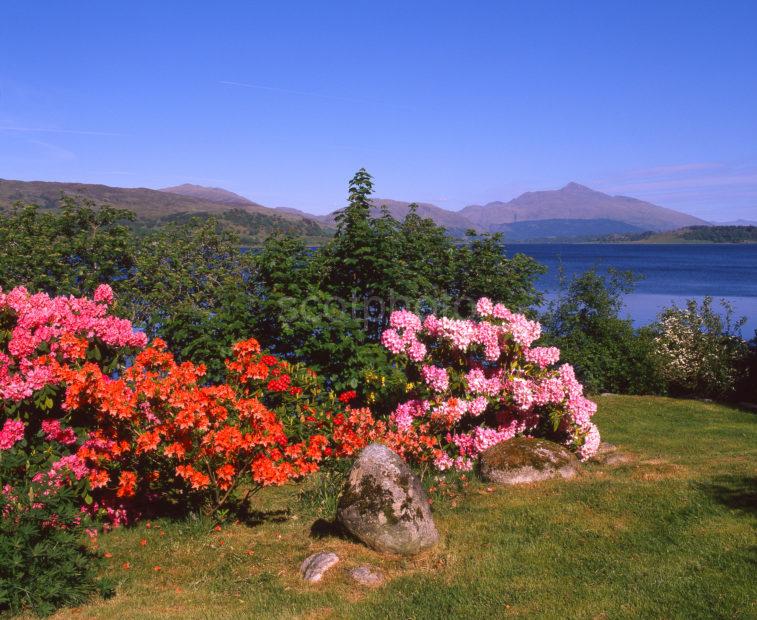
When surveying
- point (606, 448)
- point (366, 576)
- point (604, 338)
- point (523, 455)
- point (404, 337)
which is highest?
point (404, 337)

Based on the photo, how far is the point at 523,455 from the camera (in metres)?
10.4

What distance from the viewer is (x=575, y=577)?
659 centimetres

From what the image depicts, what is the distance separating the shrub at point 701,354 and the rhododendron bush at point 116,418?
57.7ft

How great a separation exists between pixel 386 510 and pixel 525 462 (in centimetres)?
390

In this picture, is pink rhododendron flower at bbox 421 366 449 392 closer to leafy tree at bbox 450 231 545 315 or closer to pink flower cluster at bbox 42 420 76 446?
leafy tree at bbox 450 231 545 315

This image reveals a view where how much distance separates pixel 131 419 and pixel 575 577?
5.72 meters

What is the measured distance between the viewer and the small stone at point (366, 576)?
6668 millimetres

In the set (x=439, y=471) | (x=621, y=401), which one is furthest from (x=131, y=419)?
(x=621, y=401)

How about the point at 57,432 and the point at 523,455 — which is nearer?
the point at 57,432

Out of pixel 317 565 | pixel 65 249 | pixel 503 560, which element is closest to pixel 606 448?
pixel 503 560

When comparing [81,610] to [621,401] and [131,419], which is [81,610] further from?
[621,401]

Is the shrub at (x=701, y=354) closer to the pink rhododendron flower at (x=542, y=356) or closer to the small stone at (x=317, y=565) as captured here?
the pink rhododendron flower at (x=542, y=356)

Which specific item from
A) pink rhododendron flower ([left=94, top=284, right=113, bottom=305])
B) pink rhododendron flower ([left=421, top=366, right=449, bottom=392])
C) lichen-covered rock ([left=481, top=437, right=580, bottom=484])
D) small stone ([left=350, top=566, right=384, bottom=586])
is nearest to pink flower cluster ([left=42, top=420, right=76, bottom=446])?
pink rhododendron flower ([left=94, top=284, right=113, bottom=305])

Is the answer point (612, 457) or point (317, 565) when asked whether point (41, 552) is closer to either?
point (317, 565)
